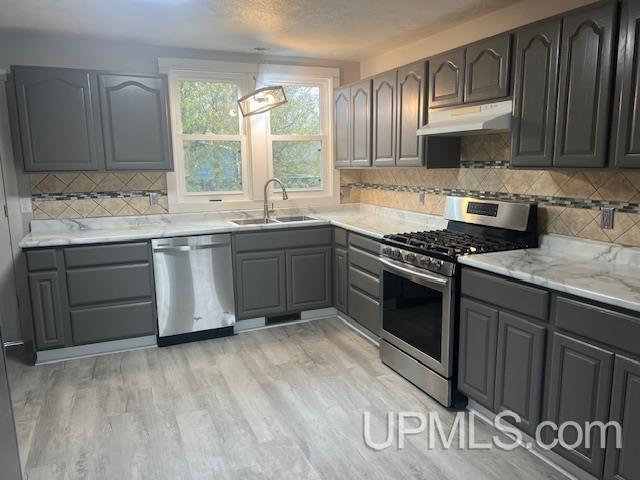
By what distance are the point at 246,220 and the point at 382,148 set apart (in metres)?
1.43

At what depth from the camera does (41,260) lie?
3.29 m

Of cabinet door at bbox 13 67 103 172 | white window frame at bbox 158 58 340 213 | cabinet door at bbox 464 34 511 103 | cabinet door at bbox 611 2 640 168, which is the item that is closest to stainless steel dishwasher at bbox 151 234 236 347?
white window frame at bbox 158 58 340 213

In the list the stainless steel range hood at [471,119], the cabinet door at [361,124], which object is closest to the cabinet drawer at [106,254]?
the cabinet door at [361,124]

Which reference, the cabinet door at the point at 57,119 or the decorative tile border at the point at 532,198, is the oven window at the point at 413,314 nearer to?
the decorative tile border at the point at 532,198

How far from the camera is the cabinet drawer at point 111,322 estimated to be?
3457mm

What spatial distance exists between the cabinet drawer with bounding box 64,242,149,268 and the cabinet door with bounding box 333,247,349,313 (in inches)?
62.3

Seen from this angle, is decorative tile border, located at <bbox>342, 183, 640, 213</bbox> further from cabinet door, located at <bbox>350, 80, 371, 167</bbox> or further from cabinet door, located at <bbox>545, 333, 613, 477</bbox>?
cabinet door, located at <bbox>545, 333, 613, 477</bbox>

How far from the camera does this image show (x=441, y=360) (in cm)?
273

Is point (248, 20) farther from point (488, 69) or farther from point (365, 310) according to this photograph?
point (365, 310)

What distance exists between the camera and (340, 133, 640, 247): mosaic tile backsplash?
7.94 ft

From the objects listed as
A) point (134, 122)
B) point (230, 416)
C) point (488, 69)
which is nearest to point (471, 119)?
point (488, 69)

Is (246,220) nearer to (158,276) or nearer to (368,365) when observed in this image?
(158,276)

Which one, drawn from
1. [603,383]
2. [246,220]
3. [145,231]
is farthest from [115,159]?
[603,383]

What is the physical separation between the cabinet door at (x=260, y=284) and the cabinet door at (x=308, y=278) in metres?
0.07
